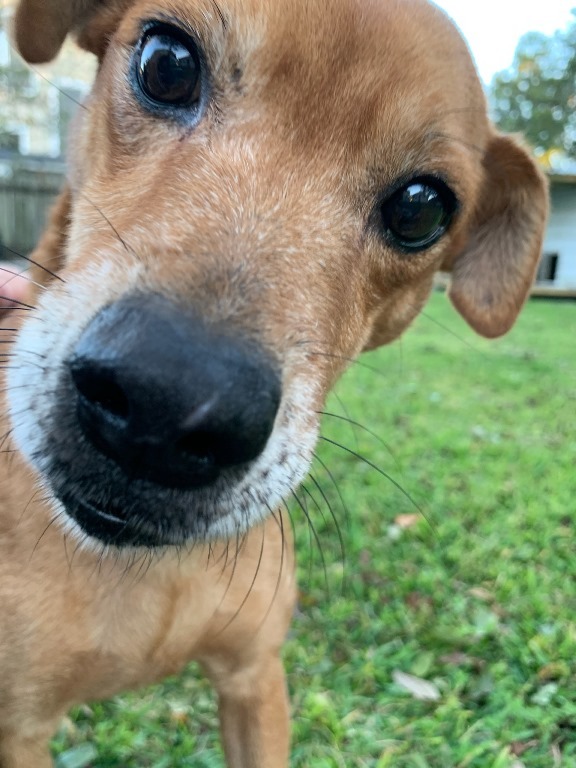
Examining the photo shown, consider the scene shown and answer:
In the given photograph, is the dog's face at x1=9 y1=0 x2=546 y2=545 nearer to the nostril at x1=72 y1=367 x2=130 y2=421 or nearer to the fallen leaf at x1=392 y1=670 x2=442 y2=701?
the nostril at x1=72 y1=367 x2=130 y2=421

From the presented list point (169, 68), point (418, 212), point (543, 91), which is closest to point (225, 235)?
point (169, 68)

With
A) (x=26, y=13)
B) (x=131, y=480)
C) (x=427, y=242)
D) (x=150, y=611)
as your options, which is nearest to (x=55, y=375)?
(x=131, y=480)

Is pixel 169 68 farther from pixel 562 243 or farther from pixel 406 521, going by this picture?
pixel 562 243

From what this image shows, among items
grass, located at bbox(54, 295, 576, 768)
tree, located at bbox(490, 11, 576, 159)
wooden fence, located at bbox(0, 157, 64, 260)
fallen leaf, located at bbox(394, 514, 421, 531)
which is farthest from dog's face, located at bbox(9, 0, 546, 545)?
tree, located at bbox(490, 11, 576, 159)

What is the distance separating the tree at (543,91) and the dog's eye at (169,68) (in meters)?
20.5

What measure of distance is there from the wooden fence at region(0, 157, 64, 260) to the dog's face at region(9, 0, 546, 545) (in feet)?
51.0

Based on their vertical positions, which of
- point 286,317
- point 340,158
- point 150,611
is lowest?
point 150,611

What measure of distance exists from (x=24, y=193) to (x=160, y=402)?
17.7m

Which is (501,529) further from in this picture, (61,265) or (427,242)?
(61,265)

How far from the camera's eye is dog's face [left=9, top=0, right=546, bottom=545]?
4.90 feet

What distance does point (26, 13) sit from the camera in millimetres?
2770

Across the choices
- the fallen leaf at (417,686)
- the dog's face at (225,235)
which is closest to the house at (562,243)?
the fallen leaf at (417,686)

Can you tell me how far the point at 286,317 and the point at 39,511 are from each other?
111 centimetres

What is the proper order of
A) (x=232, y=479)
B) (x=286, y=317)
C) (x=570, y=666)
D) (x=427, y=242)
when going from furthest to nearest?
(x=570, y=666), (x=427, y=242), (x=286, y=317), (x=232, y=479)
